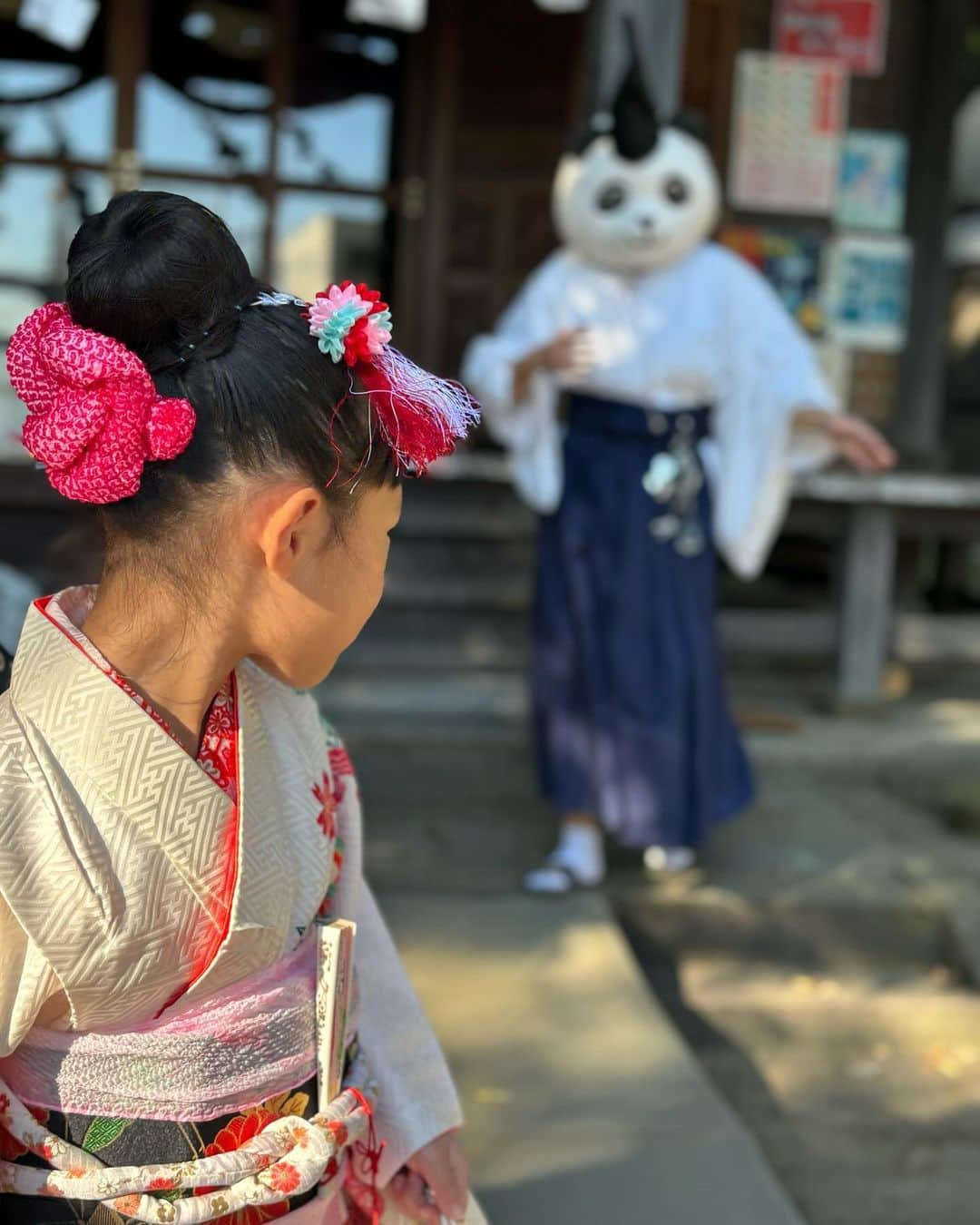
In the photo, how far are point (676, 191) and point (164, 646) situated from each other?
270 centimetres

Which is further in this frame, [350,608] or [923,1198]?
[923,1198]

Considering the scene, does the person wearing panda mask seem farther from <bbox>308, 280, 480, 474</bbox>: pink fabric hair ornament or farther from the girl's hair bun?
the girl's hair bun

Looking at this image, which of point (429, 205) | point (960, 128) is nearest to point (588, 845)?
point (429, 205)

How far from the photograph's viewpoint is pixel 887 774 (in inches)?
200

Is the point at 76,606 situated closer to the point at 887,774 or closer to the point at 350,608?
the point at 350,608

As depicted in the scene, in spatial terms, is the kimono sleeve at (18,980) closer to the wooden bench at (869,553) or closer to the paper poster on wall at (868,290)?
the wooden bench at (869,553)

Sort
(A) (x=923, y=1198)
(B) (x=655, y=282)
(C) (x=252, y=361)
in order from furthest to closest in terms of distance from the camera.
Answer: (B) (x=655, y=282)
(A) (x=923, y=1198)
(C) (x=252, y=361)

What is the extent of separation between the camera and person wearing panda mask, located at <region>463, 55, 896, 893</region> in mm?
3592

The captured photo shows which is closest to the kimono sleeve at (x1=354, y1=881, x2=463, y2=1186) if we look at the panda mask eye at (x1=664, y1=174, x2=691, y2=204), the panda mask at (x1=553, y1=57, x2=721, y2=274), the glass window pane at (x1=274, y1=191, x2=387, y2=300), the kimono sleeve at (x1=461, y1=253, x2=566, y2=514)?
the kimono sleeve at (x1=461, y1=253, x2=566, y2=514)

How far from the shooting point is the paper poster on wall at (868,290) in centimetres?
616

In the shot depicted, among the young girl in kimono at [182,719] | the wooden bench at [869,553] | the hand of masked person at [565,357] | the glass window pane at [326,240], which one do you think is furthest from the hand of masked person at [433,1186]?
the glass window pane at [326,240]

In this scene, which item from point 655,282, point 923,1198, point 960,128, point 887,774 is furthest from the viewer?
point 960,128

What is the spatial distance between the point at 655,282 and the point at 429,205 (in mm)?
3070

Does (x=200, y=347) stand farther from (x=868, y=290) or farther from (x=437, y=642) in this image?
(x=868, y=290)
